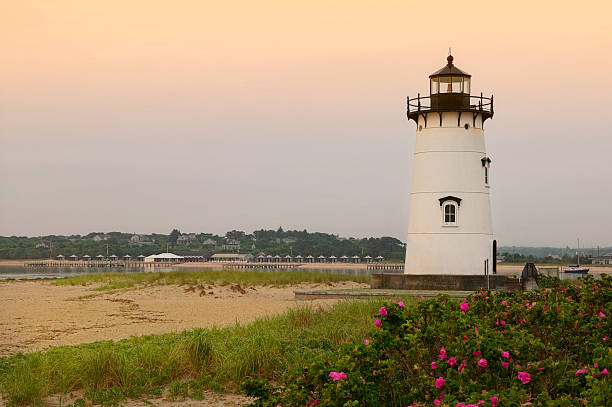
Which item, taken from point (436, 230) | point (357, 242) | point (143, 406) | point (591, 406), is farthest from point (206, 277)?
point (357, 242)

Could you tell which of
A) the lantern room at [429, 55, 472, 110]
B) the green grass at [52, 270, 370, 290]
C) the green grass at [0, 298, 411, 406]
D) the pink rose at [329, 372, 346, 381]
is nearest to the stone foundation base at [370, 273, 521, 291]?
the lantern room at [429, 55, 472, 110]

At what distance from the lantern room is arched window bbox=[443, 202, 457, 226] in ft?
12.1

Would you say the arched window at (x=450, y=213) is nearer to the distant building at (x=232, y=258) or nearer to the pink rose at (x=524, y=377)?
the pink rose at (x=524, y=377)

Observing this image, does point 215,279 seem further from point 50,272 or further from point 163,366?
point 50,272

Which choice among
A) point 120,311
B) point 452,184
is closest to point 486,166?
point 452,184

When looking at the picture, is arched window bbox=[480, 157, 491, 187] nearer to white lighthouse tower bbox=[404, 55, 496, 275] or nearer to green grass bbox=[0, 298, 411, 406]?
white lighthouse tower bbox=[404, 55, 496, 275]

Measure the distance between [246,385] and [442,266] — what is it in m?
20.9

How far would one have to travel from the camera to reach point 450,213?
2728 cm

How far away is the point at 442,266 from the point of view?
27.4 m

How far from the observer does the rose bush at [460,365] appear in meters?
6.43

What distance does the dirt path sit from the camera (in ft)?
58.3

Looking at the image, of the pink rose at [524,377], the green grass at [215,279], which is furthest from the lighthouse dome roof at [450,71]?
the pink rose at [524,377]

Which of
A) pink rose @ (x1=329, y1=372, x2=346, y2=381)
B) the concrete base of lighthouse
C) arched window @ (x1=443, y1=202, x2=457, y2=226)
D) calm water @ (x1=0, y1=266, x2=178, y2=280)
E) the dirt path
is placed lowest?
calm water @ (x1=0, y1=266, x2=178, y2=280)

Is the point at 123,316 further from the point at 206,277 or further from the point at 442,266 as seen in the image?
the point at 206,277
